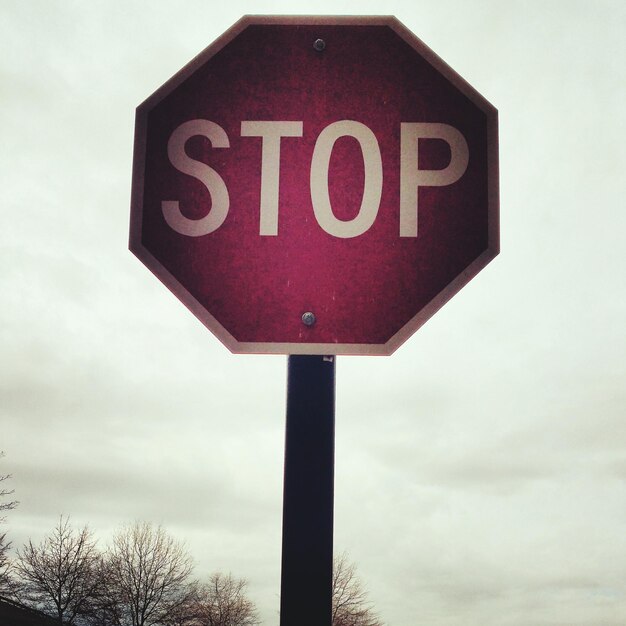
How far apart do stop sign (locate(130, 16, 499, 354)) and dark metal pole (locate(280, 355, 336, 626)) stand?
72mm

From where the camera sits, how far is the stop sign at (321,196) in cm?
189

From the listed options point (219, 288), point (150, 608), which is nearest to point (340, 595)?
point (150, 608)

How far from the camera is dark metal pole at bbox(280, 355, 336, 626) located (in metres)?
1.71

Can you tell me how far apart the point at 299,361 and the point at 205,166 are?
50 cm

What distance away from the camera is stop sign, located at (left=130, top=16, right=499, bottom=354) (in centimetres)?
189

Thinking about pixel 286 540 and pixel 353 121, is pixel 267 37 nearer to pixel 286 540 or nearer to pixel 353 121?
pixel 353 121

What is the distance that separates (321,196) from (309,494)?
2.12 feet

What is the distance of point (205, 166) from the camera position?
1.97 m

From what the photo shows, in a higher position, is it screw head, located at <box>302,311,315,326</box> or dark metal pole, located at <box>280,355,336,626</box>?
screw head, located at <box>302,311,315,326</box>

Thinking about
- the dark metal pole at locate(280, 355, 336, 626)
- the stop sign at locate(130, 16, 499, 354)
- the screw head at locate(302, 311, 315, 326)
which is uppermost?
the stop sign at locate(130, 16, 499, 354)

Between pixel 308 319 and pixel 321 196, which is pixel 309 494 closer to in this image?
pixel 308 319

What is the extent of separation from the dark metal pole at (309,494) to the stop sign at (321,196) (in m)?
0.07

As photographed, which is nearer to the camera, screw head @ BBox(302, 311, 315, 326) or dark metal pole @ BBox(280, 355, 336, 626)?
dark metal pole @ BBox(280, 355, 336, 626)

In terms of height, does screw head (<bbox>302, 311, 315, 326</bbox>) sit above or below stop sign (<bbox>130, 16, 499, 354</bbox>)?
below
